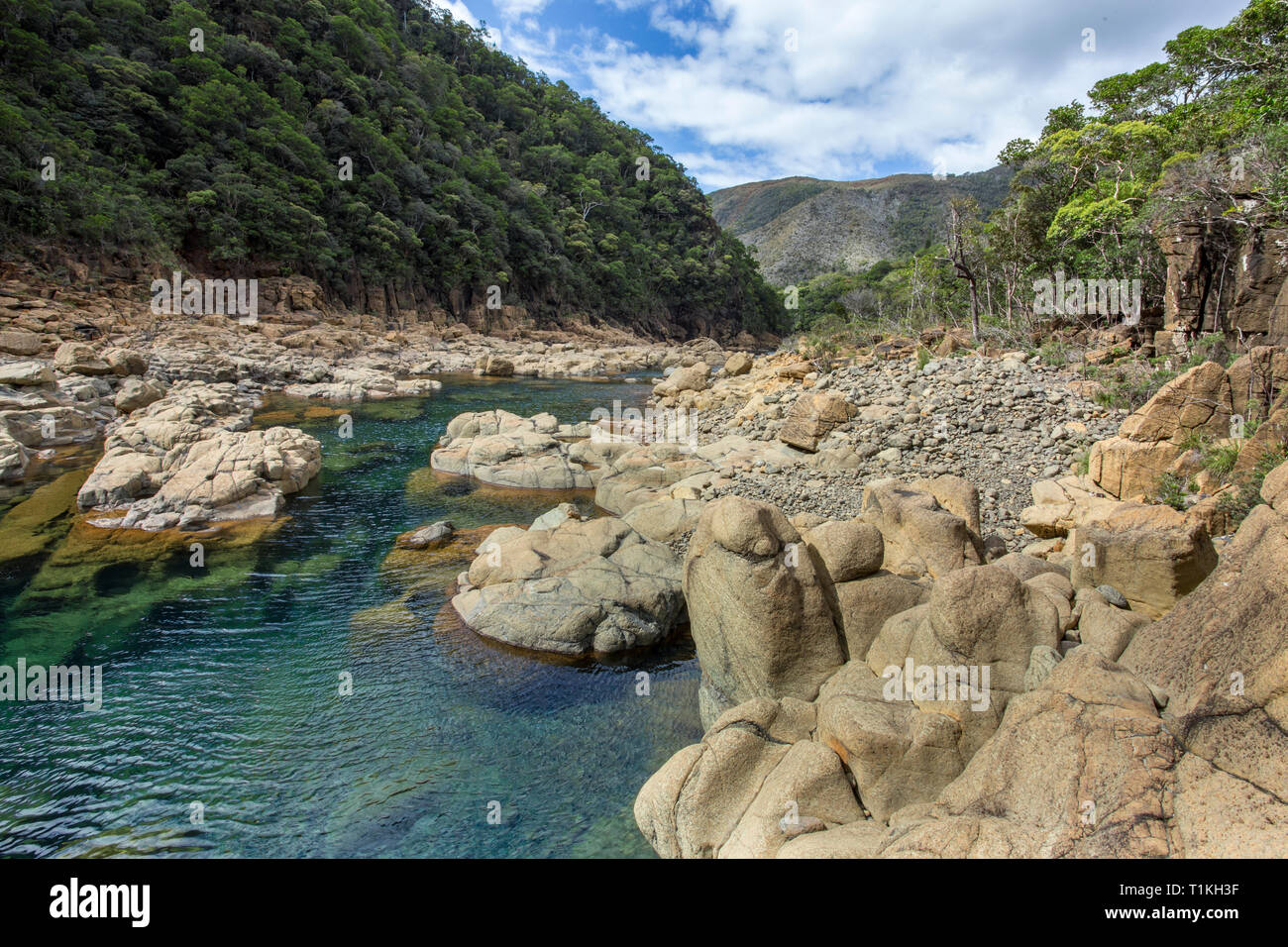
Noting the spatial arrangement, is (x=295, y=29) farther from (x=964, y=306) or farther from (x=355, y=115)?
(x=964, y=306)

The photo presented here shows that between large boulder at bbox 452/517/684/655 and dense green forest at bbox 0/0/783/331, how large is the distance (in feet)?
104

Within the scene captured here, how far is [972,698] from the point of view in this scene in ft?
15.4

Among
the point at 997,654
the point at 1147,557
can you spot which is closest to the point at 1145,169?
the point at 1147,557

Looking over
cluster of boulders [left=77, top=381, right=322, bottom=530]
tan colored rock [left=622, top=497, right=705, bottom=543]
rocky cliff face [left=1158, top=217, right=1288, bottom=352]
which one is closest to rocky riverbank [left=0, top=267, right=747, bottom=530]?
cluster of boulders [left=77, top=381, right=322, bottom=530]

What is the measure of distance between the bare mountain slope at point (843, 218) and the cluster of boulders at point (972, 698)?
11747 centimetres

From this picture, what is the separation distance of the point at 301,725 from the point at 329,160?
50707 mm

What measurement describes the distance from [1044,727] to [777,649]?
7.77 ft

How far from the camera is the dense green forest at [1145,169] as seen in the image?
12.2m

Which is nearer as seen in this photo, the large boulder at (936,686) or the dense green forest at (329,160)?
the large boulder at (936,686)

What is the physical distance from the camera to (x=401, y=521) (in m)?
12.5

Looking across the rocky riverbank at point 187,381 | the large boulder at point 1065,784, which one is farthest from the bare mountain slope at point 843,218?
the large boulder at point 1065,784

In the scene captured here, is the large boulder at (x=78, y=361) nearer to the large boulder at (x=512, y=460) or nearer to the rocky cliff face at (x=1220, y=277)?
the large boulder at (x=512, y=460)
